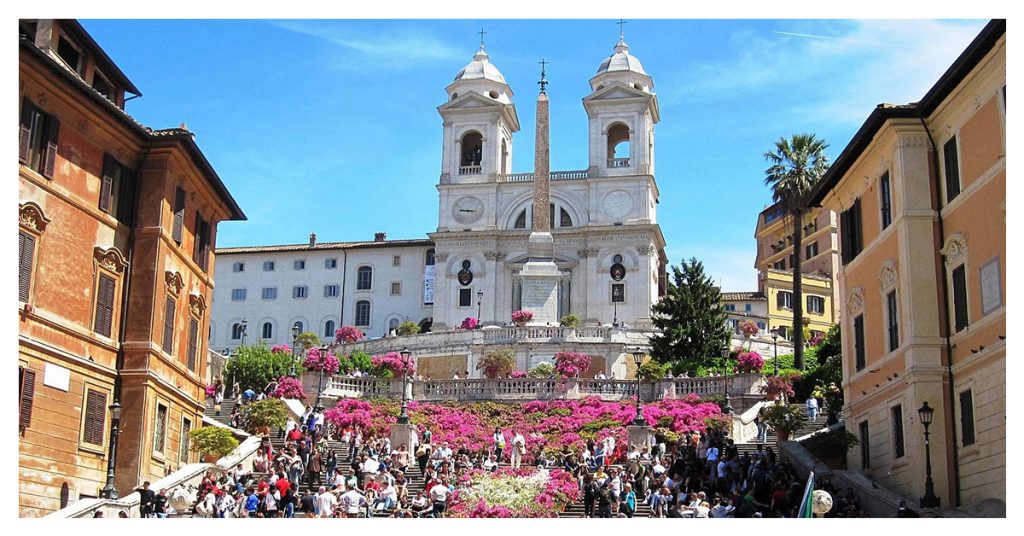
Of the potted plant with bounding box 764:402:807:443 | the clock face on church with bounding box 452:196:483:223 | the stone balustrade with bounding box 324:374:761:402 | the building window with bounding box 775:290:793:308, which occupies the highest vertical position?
the clock face on church with bounding box 452:196:483:223

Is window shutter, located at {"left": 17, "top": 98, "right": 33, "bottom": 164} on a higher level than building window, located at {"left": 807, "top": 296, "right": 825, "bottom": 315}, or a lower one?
lower

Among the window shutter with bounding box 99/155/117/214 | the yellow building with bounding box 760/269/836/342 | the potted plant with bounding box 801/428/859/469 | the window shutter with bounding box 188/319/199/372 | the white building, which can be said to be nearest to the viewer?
the window shutter with bounding box 99/155/117/214

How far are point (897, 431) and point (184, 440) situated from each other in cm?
1891

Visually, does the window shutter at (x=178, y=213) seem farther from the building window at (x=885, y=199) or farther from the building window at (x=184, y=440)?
the building window at (x=885, y=199)

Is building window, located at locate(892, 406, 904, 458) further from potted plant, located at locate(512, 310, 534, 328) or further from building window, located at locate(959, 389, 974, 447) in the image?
potted plant, located at locate(512, 310, 534, 328)

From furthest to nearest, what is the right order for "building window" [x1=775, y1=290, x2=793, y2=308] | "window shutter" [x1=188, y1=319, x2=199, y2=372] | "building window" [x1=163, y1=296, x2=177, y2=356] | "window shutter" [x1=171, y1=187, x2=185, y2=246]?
"building window" [x1=775, y1=290, x2=793, y2=308]
"window shutter" [x1=188, y1=319, x2=199, y2=372]
"window shutter" [x1=171, y1=187, x2=185, y2=246]
"building window" [x1=163, y1=296, x2=177, y2=356]

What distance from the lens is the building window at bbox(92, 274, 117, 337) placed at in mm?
32562

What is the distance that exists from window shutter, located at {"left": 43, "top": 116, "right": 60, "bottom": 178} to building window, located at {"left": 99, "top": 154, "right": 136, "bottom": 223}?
2.34 m

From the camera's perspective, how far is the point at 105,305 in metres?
33.0

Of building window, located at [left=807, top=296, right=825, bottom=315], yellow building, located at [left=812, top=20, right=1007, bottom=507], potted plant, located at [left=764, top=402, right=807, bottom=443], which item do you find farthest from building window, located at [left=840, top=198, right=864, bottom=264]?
building window, located at [left=807, top=296, right=825, bottom=315]

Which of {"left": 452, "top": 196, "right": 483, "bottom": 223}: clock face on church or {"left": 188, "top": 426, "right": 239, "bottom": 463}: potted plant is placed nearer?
{"left": 188, "top": 426, "right": 239, "bottom": 463}: potted plant

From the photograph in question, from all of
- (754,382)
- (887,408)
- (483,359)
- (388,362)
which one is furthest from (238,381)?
(887,408)

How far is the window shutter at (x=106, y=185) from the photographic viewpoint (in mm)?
32750
